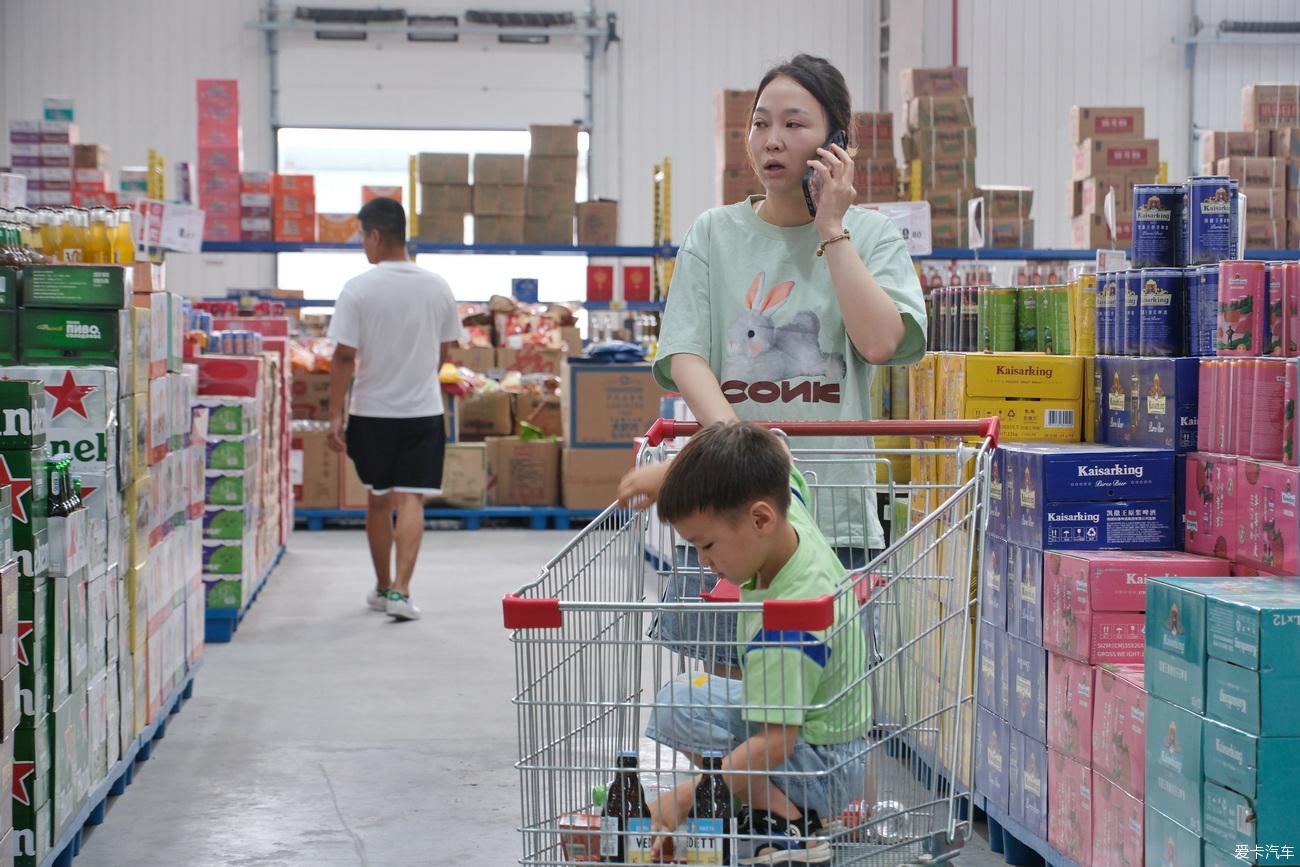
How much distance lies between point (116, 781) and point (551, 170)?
729cm

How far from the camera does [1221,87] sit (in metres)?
16.6

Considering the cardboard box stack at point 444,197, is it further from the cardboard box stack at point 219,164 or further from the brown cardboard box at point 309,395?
the cardboard box stack at point 219,164

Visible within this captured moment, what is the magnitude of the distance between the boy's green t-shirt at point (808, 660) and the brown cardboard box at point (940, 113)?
872 cm

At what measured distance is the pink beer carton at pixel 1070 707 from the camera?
3.14 metres

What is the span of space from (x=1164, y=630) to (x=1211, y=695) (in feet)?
0.61

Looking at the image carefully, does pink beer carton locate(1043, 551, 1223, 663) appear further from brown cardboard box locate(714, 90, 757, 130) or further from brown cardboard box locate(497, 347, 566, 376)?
brown cardboard box locate(497, 347, 566, 376)

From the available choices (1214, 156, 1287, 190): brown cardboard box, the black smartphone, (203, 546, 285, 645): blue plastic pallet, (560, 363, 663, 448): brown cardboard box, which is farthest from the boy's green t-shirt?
(1214, 156, 1287, 190): brown cardboard box

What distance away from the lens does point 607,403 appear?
9.98 metres

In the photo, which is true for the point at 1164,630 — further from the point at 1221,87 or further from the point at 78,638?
the point at 1221,87

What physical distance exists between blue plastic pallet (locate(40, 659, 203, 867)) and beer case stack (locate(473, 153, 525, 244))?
5855 mm

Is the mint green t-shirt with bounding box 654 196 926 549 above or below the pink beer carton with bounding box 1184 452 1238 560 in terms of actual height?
above

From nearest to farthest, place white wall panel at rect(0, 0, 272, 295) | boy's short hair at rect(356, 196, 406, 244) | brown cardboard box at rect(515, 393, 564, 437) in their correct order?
1. boy's short hair at rect(356, 196, 406, 244)
2. brown cardboard box at rect(515, 393, 564, 437)
3. white wall panel at rect(0, 0, 272, 295)

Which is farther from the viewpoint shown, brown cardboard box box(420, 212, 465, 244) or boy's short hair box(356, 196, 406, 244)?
brown cardboard box box(420, 212, 465, 244)

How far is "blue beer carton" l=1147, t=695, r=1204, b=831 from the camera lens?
256 cm
